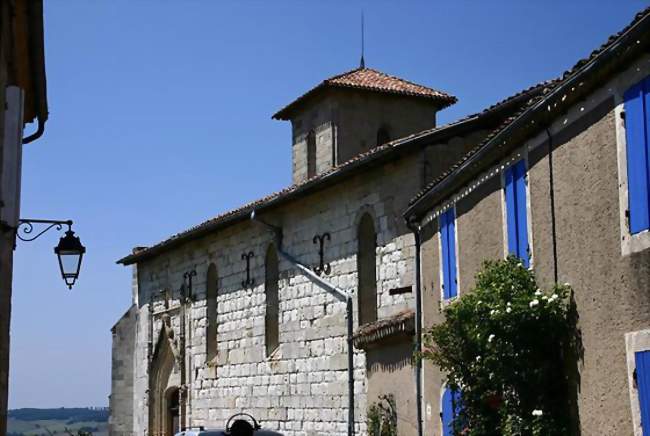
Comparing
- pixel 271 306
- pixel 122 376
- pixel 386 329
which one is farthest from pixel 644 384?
pixel 122 376

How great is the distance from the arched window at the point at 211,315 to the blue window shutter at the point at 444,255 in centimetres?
1247

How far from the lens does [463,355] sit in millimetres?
11102

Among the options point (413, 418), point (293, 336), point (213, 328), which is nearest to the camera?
point (413, 418)

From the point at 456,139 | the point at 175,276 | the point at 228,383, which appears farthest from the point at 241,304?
the point at 456,139

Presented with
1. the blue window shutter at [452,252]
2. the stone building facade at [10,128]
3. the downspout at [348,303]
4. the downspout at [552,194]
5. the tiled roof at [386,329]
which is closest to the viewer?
the stone building facade at [10,128]

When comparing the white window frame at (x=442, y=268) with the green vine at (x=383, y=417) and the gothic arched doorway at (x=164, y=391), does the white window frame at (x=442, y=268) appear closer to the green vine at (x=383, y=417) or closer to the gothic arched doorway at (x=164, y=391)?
the green vine at (x=383, y=417)

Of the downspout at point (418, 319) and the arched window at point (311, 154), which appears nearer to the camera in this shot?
the downspout at point (418, 319)

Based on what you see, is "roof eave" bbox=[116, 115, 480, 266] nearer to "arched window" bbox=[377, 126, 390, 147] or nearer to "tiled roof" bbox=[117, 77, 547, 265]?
"tiled roof" bbox=[117, 77, 547, 265]

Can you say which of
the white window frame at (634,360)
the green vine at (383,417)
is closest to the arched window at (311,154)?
the green vine at (383,417)

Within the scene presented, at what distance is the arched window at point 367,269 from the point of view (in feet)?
61.7

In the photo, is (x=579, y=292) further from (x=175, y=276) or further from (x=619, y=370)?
(x=175, y=276)

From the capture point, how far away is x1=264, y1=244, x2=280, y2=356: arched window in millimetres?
22812

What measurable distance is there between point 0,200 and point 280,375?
1298 centimetres

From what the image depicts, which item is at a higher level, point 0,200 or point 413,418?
point 0,200
